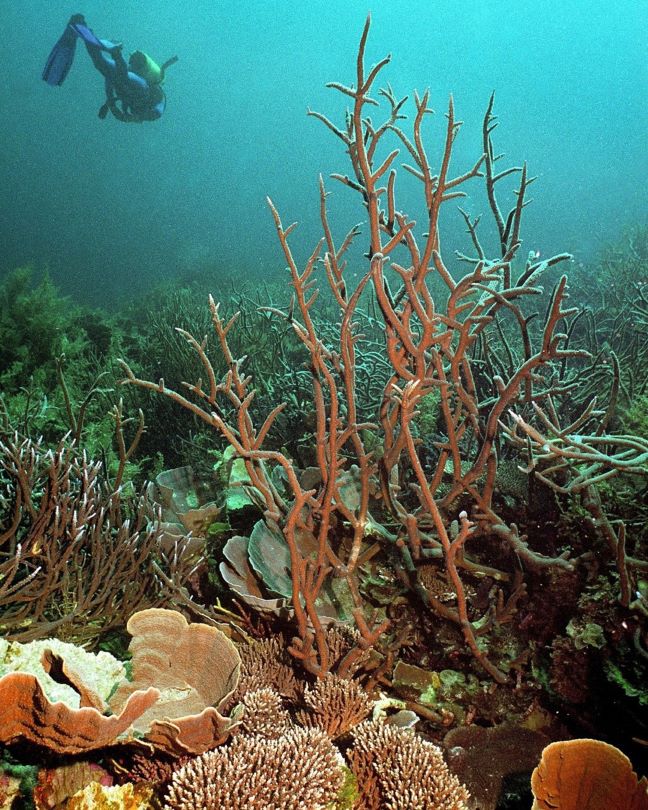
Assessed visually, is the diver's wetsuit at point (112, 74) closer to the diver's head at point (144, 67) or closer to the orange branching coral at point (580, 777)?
the diver's head at point (144, 67)

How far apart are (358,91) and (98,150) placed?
378 ft

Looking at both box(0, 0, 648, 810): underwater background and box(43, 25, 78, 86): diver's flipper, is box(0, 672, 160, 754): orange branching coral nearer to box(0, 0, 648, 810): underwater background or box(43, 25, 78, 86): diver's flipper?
box(0, 0, 648, 810): underwater background

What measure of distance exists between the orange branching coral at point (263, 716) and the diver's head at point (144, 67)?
1644 cm

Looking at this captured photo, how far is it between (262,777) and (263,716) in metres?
0.41

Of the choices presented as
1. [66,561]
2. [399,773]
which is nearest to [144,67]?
[66,561]

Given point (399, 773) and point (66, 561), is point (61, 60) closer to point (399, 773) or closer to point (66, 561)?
point (66, 561)

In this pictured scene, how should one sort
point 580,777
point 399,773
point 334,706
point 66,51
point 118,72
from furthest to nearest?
point 118,72 < point 66,51 < point 334,706 < point 399,773 < point 580,777

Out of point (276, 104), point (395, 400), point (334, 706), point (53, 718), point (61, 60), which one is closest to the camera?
point (53, 718)

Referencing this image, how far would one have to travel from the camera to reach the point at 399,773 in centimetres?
181

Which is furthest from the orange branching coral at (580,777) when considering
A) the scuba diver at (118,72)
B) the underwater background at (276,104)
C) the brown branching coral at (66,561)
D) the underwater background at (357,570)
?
the underwater background at (276,104)

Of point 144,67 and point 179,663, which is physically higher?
point 144,67

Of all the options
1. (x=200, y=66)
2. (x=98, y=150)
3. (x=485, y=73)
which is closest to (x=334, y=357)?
(x=98, y=150)

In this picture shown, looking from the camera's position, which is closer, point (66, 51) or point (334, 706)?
point (334, 706)

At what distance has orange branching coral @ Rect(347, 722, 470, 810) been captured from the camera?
1.74m
